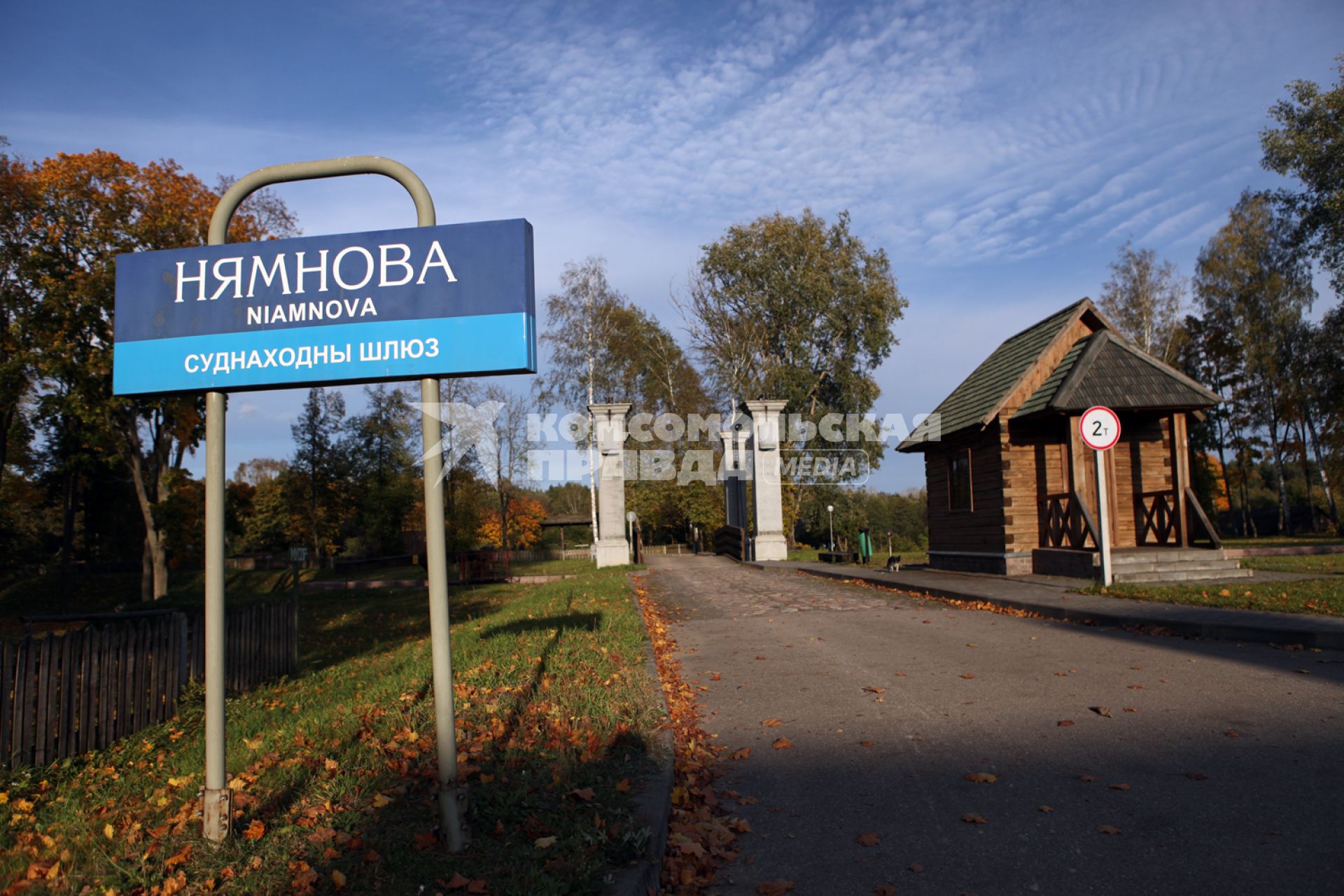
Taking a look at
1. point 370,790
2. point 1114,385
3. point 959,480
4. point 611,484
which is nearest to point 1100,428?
point 1114,385

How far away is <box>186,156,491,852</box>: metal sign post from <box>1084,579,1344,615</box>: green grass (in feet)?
34.2

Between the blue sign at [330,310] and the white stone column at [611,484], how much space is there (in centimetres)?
2415

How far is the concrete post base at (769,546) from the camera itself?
2981cm

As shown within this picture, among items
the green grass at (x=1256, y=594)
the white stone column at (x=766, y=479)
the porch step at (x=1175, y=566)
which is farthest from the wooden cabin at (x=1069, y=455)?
the white stone column at (x=766, y=479)

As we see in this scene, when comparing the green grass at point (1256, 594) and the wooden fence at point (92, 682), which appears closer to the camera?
the wooden fence at point (92, 682)

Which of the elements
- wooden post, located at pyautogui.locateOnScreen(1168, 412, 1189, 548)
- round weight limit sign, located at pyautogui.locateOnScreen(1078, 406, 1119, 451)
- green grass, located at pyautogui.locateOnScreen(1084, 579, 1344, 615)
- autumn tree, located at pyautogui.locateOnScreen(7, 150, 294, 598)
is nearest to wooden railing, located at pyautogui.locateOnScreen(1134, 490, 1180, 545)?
wooden post, located at pyautogui.locateOnScreen(1168, 412, 1189, 548)

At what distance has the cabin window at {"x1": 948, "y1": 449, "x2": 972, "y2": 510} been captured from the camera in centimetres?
2014

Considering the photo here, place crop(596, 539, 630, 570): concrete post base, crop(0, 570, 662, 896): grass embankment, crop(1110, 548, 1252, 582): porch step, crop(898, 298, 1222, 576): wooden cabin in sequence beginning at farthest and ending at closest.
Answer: crop(596, 539, 630, 570): concrete post base < crop(898, 298, 1222, 576): wooden cabin < crop(1110, 548, 1252, 582): porch step < crop(0, 570, 662, 896): grass embankment

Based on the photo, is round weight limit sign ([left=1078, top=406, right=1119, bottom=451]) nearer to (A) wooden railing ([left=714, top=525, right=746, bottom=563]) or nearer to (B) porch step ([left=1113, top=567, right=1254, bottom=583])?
(B) porch step ([left=1113, top=567, right=1254, bottom=583])

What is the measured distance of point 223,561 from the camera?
15.0 feet

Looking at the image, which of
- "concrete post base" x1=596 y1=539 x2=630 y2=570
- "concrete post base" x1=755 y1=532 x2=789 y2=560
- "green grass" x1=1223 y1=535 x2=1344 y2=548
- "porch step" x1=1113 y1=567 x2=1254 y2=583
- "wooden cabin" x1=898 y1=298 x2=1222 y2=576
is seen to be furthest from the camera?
"concrete post base" x1=755 y1=532 x2=789 y2=560

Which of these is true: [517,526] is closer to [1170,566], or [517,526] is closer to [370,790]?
[1170,566]

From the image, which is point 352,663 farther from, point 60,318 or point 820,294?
point 820,294

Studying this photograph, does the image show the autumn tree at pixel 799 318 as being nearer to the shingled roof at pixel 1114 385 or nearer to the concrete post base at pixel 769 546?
the concrete post base at pixel 769 546
